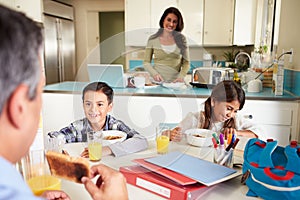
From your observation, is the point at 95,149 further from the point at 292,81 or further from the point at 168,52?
the point at 292,81

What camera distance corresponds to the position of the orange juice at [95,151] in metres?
1.07

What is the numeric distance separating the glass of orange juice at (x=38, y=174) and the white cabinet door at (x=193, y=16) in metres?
3.25

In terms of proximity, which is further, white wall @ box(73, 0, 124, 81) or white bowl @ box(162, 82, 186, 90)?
white wall @ box(73, 0, 124, 81)

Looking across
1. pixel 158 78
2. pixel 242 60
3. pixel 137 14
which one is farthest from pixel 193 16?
pixel 158 78

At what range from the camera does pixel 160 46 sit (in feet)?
4.28

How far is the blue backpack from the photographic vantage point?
739 millimetres

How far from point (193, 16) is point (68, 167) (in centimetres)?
345

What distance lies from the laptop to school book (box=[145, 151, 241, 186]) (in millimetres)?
691

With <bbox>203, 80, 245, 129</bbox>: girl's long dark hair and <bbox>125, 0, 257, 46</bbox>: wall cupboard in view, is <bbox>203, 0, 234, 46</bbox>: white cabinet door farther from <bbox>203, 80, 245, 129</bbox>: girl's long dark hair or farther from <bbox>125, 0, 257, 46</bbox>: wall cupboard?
<bbox>203, 80, 245, 129</bbox>: girl's long dark hair

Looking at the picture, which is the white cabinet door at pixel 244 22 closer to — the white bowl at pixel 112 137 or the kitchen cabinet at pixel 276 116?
the kitchen cabinet at pixel 276 116

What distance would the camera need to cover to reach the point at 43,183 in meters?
0.78

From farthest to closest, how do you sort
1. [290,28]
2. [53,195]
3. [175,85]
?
1. [290,28]
2. [175,85]
3. [53,195]

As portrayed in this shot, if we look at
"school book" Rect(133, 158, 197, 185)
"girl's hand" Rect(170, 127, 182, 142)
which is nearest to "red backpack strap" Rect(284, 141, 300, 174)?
"school book" Rect(133, 158, 197, 185)

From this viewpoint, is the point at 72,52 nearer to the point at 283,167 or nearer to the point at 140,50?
the point at 140,50
